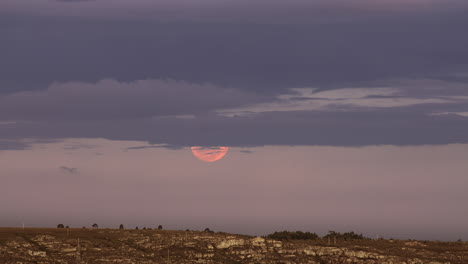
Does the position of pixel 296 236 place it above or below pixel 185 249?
above

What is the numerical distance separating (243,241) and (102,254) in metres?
18.8

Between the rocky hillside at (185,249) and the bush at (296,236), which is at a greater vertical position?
the bush at (296,236)

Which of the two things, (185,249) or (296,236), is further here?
(296,236)

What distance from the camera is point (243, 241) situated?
3703 inches

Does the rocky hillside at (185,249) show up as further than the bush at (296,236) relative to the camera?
No

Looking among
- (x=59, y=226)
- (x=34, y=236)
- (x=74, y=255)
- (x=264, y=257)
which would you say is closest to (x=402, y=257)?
(x=264, y=257)

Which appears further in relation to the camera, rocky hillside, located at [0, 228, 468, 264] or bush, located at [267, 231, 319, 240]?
bush, located at [267, 231, 319, 240]

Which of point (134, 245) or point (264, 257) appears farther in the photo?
point (134, 245)

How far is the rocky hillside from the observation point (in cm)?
8219

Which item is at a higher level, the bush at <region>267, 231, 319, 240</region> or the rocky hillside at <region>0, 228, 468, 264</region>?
the bush at <region>267, 231, 319, 240</region>

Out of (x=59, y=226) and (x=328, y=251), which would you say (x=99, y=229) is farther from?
(x=328, y=251)

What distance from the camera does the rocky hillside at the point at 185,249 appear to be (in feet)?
270

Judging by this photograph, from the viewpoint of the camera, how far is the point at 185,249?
89.3m

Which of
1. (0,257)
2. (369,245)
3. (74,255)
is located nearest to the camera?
(0,257)
